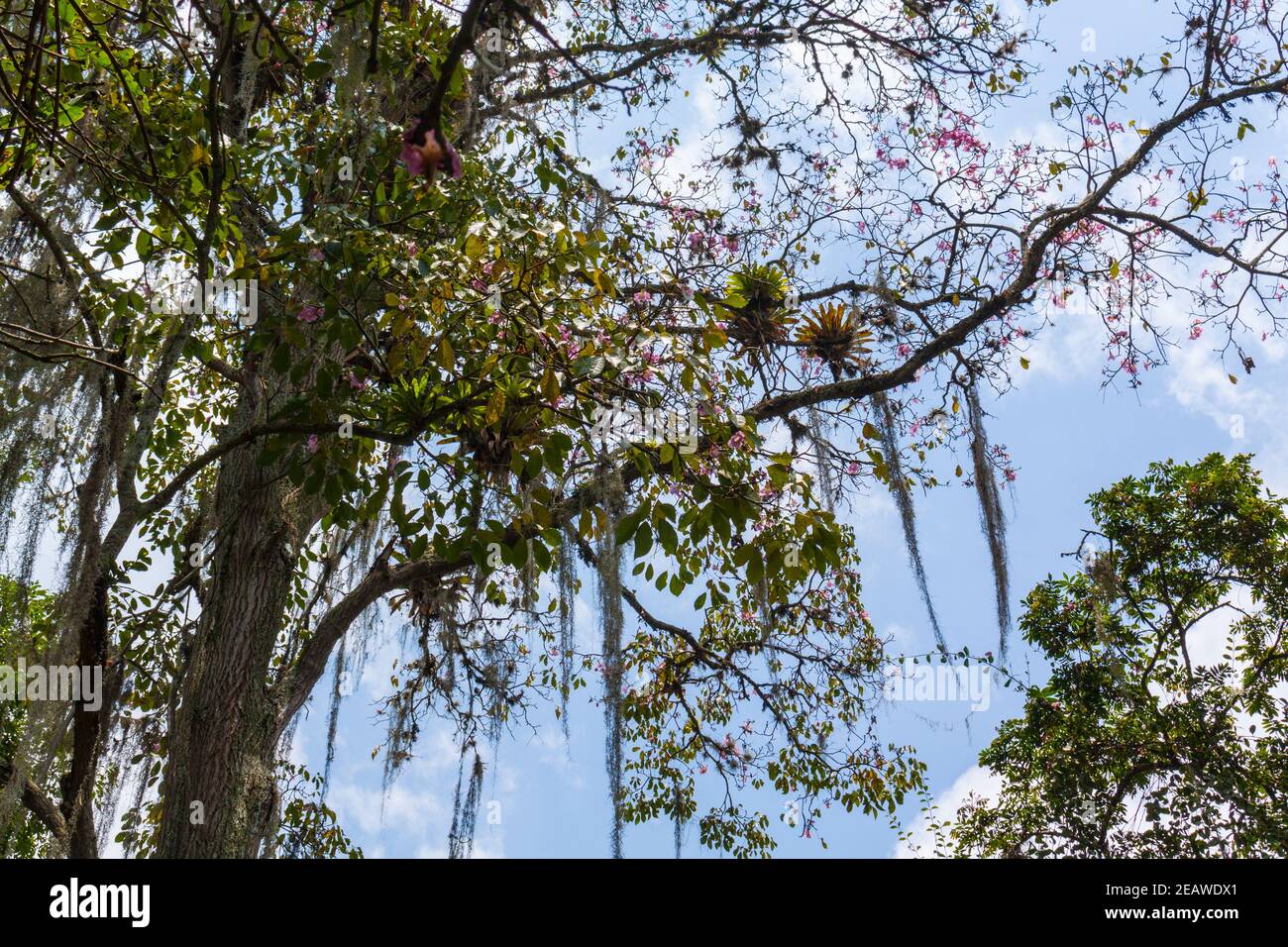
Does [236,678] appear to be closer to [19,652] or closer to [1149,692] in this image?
[19,652]

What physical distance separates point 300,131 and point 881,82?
3.49 meters

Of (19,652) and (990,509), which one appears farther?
(990,509)

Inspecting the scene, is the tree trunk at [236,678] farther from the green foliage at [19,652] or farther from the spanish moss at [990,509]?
the spanish moss at [990,509]

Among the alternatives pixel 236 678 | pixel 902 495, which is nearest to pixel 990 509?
pixel 902 495

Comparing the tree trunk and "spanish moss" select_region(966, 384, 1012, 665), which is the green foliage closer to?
the tree trunk

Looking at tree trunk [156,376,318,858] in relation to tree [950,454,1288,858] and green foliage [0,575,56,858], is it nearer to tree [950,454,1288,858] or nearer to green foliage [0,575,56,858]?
green foliage [0,575,56,858]

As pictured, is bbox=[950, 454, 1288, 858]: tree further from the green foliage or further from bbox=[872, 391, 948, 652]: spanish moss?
the green foliage

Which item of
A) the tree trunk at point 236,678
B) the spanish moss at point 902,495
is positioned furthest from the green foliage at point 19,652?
the spanish moss at point 902,495

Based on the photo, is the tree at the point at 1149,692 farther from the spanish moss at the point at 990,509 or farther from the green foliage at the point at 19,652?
the green foliage at the point at 19,652

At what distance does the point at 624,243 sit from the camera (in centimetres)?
552

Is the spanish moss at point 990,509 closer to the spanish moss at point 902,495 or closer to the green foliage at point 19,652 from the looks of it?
the spanish moss at point 902,495

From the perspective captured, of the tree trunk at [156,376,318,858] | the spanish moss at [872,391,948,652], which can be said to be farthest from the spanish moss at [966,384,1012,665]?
the tree trunk at [156,376,318,858]

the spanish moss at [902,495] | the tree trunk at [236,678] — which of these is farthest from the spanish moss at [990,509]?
the tree trunk at [236,678]
